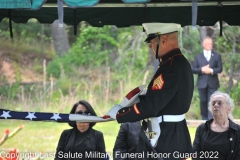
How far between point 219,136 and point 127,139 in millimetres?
909

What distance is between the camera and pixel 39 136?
33.0 ft

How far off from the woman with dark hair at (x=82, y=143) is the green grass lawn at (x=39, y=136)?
225 cm

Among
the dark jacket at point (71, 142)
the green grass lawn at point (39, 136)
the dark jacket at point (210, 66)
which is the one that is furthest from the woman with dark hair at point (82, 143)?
the dark jacket at point (210, 66)

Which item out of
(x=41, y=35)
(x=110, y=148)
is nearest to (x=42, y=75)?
(x=41, y=35)

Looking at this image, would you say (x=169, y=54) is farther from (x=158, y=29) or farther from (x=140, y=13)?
(x=140, y=13)

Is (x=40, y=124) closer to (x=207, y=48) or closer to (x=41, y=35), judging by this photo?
(x=207, y=48)

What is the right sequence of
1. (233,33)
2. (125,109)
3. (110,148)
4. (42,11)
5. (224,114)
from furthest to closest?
(233,33)
(110,148)
(42,11)
(224,114)
(125,109)

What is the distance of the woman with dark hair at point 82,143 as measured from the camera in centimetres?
623

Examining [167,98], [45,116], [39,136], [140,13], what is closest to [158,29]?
[167,98]

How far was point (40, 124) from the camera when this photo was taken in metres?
11.0

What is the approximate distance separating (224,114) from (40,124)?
17.9 ft

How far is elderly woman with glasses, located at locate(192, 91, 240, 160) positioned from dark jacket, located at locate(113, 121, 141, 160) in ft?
1.95

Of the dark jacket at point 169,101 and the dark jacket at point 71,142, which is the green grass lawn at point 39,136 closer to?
the dark jacket at point 71,142

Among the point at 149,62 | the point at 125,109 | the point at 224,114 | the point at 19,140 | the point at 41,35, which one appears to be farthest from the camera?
the point at 41,35
